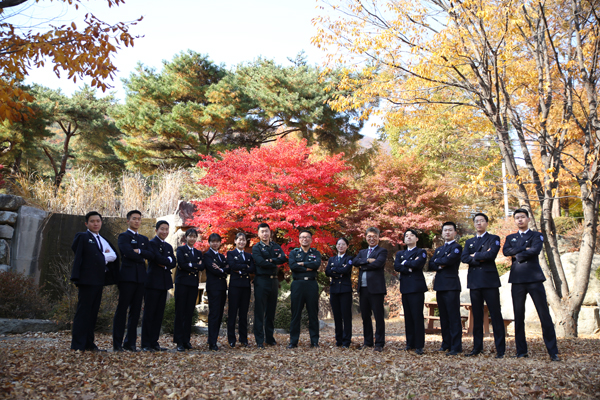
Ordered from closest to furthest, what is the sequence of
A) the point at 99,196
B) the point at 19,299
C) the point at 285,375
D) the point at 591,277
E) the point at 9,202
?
the point at 285,375
the point at 19,299
the point at 9,202
the point at 591,277
the point at 99,196

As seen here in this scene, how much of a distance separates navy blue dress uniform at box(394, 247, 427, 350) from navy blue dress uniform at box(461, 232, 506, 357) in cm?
54

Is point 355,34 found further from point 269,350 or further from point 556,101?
point 269,350

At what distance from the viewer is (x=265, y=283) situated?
19.5 ft

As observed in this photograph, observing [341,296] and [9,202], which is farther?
[9,202]

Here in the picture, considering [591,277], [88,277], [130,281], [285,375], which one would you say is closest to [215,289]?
[130,281]

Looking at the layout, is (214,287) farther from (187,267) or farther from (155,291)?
(155,291)

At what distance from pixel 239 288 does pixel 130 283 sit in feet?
4.83

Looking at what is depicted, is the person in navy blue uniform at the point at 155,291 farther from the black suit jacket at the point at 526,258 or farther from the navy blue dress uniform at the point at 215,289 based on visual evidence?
the black suit jacket at the point at 526,258

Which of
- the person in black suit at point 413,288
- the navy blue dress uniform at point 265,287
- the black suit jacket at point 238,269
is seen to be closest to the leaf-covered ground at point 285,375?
the person in black suit at point 413,288

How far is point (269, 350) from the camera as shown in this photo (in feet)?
17.8

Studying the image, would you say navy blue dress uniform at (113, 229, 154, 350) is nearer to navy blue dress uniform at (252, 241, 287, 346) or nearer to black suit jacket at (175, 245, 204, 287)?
black suit jacket at (175, 245, 204, 287)

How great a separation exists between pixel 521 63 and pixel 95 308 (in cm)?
801

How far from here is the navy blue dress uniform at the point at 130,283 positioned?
16.2 ft

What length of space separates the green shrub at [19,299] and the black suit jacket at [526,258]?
704 centimetres
